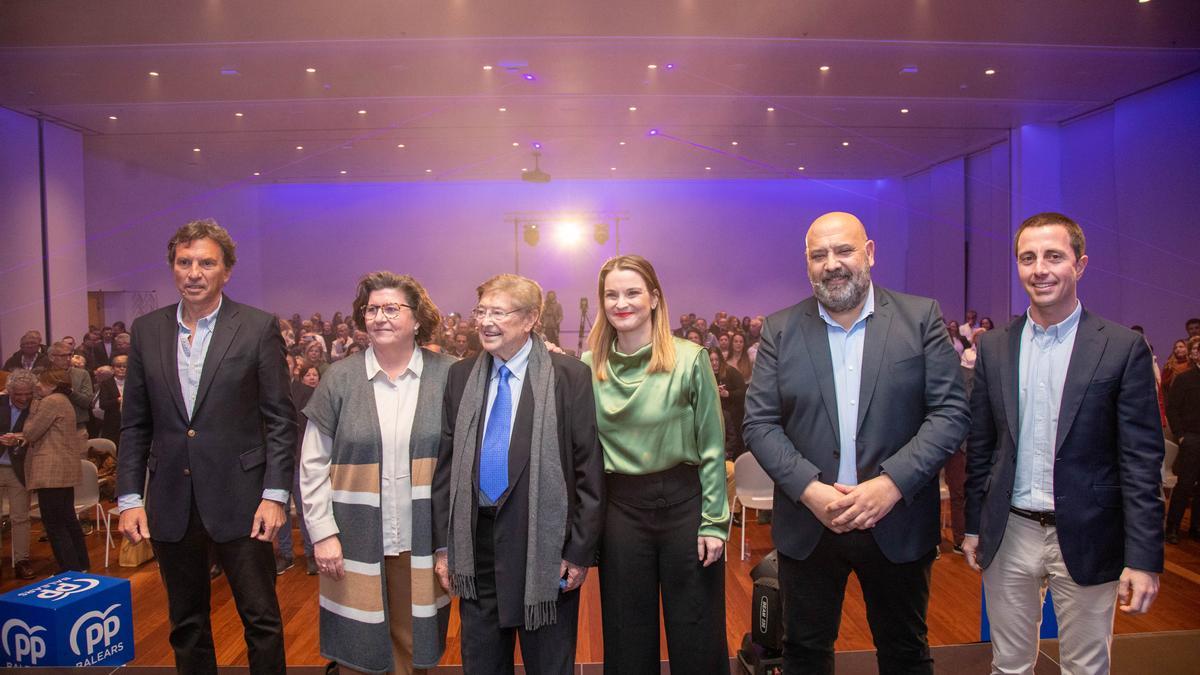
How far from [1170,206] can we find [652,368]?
9234 mm

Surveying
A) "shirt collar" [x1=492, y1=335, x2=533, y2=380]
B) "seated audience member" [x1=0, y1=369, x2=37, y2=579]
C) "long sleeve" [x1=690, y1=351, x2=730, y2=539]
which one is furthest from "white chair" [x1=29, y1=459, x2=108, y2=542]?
"long sleeve" [x1=690, y1=351, x2=730, y2=539]

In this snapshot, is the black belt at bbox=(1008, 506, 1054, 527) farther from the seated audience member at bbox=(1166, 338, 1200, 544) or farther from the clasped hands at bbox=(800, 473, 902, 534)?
the seated audience member at bbox=(1166, 338, 1200, 544)

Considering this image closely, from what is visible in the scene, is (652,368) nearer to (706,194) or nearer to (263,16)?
(263,16)

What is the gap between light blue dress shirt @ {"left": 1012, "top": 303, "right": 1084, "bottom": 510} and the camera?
216 centimetres

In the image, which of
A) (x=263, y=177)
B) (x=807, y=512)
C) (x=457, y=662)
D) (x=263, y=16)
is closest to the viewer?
(x=807, y=512)

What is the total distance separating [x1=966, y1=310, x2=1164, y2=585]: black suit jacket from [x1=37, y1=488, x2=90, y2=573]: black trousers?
5.45 m

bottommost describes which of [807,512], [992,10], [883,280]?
[807,512]

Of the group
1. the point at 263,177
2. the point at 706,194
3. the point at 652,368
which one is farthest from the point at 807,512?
the point at 706,194

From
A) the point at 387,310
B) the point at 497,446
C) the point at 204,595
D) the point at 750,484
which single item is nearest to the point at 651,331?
the point at 497,446

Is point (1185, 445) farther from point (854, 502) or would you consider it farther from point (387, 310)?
point (387, 310)

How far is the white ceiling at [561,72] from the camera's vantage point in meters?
7.37

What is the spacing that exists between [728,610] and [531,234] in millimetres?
12884

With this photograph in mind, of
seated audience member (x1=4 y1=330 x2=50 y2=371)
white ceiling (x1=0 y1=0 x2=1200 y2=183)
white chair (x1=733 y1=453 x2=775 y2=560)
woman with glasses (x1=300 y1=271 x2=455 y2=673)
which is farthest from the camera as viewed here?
seated audience member (x1=4 y1=330 x2=50 y2=371)

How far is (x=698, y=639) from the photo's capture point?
89.8 inches
